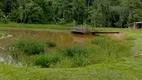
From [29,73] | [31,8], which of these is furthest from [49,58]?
[31,8]

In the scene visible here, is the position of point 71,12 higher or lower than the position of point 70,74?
lower

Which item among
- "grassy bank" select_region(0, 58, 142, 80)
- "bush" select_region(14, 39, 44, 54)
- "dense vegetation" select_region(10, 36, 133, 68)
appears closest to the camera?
"grassy bank" select_region(0, 58, 142, 80)

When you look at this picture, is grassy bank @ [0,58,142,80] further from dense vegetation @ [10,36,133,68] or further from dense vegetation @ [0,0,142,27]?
dense vegetation @ [0,0,142,27]

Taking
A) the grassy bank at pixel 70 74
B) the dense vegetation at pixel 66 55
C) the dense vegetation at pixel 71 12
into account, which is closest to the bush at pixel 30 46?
the dense vegetation at pixel 66 55

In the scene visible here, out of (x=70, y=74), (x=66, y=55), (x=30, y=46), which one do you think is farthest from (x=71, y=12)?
(x=70, y=74)

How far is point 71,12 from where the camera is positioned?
48.5 meters

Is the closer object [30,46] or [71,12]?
[30,46]

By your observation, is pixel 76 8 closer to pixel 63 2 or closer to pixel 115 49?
pixel 63 2

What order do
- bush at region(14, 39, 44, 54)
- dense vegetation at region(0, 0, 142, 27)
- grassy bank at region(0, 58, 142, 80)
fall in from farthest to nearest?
dense vegetation at region(0, 0, 142, 27)
bush at region(14, 39, 44, 54)
grassy bank at region(0, 58, 142, 80)

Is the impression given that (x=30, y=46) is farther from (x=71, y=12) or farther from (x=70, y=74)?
(x=71, y=12)

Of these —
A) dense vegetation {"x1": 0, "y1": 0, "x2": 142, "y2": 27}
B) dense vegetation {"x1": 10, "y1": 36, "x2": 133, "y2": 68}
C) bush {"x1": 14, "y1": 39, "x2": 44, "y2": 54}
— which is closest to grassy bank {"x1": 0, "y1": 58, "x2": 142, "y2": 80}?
dense vegetation {"x1": 10, "y1": 36, "x2": 133, "y2": 68}

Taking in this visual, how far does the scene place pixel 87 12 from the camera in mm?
49156

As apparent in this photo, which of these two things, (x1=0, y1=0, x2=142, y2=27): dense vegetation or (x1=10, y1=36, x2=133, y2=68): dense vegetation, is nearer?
(x1=10, y1=36, x2=133, y2=68): dense vegetation

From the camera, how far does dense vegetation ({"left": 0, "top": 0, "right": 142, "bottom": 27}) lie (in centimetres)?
4175
